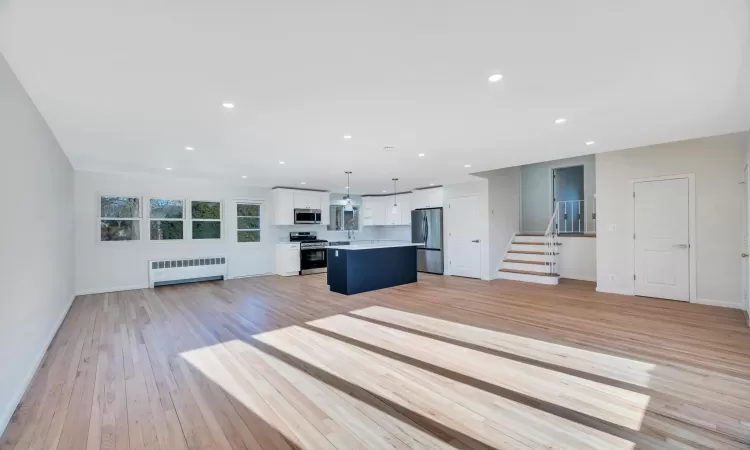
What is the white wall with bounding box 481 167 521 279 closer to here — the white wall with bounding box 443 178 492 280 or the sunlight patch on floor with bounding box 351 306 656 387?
the white wall with bounding box 443 178 492 280

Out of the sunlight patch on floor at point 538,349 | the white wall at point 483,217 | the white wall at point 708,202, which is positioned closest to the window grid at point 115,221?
the sunlight patch on floor at point 538,349

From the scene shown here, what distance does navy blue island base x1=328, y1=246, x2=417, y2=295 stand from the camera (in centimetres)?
641

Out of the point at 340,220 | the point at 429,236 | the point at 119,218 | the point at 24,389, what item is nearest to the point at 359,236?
the point at 340,220

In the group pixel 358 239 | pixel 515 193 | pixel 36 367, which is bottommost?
pixel 36 367

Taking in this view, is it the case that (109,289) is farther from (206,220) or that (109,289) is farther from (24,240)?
(24,240)

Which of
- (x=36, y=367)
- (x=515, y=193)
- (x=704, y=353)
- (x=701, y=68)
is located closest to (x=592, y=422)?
(x=704, y=353)

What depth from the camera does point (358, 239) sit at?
11.0 metres

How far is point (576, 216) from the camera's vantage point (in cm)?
889

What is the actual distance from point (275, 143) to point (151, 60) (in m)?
2.17

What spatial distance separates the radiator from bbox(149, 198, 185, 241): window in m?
0.57

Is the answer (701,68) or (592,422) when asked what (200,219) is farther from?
(701,68)

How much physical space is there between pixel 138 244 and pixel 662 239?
9960 millimetres

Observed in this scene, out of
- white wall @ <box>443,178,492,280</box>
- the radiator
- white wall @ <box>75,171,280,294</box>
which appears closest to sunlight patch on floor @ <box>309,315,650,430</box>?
white wall @ <box>443,178,492,280</box>

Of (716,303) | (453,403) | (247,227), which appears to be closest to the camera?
(453,403)
